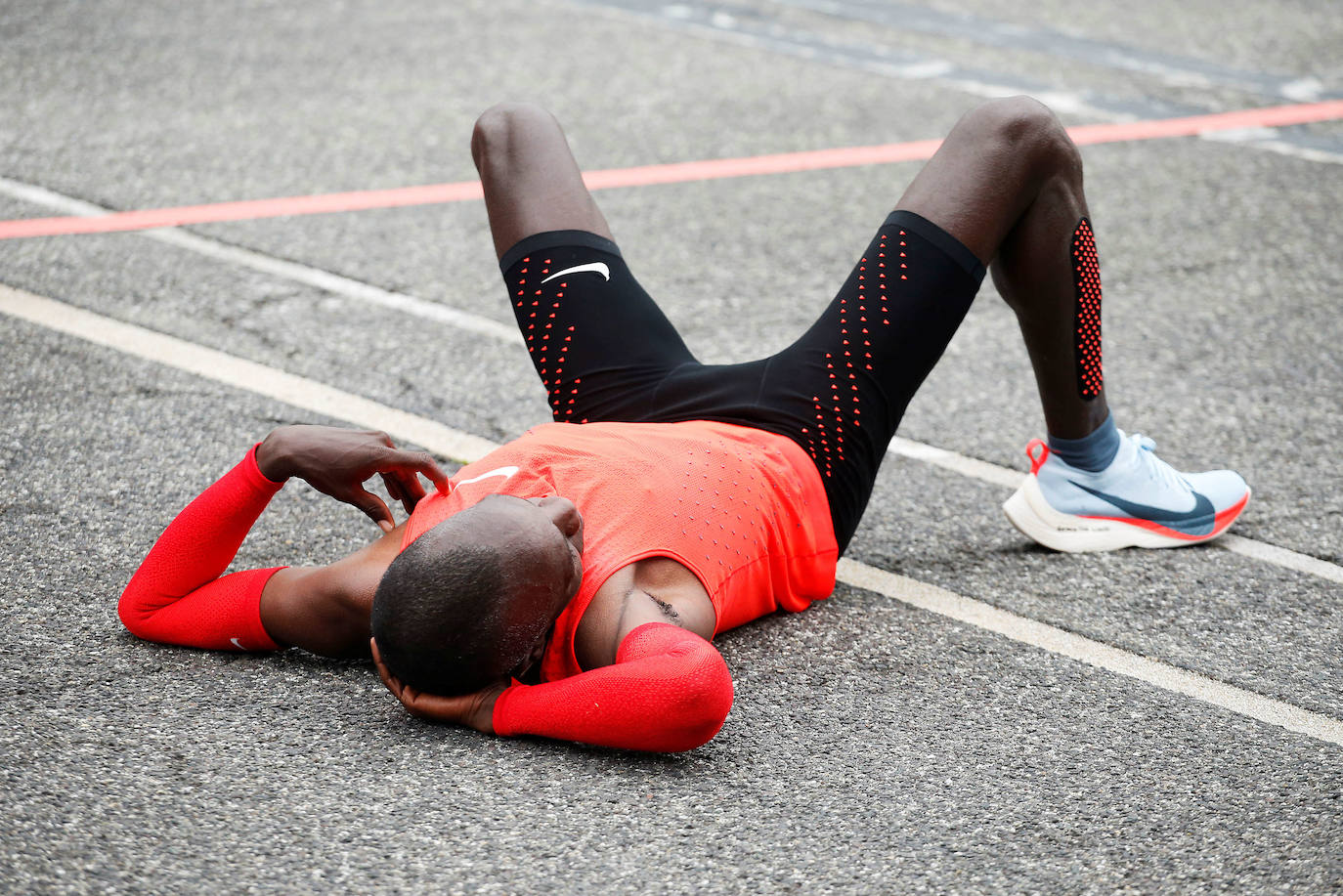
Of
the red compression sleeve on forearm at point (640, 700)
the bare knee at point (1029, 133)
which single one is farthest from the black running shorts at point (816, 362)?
the red compression sleeve on forearm at point (640, 700)

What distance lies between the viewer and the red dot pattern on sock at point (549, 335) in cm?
298

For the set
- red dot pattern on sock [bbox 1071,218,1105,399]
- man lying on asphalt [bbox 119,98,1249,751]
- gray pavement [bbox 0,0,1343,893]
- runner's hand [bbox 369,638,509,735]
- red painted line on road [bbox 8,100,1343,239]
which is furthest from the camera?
red painted line on road [bbox 8,100,1343,239]

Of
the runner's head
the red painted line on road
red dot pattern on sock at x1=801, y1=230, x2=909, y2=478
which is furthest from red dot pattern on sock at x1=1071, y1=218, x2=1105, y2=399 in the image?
the red painted line on road

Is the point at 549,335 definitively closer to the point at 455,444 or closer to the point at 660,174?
the point at 455,444

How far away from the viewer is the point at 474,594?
211 cm

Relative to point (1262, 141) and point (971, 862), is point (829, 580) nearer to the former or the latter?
point (971, 862)

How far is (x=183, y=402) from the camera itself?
359 cm

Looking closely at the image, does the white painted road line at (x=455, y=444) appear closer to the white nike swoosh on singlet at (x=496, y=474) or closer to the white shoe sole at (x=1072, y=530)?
the white shoe sole at (x=1072, y=530)

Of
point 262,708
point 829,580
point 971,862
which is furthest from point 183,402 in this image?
point 971,862

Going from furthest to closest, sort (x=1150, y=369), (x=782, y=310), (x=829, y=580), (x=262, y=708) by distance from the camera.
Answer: (x=782, y=310) < (x=1150, y=369) < (x=829, y=580) < (x=262, y=708)

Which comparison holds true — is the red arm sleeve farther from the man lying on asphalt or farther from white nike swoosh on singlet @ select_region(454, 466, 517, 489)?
white nike swoosh on singlet @ select_region(454, 466, 517, 489)

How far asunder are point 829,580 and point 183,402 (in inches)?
71.2

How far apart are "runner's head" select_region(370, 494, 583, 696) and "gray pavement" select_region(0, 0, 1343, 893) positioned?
18 cm

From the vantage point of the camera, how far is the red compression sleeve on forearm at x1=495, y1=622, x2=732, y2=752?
2.15 metres
